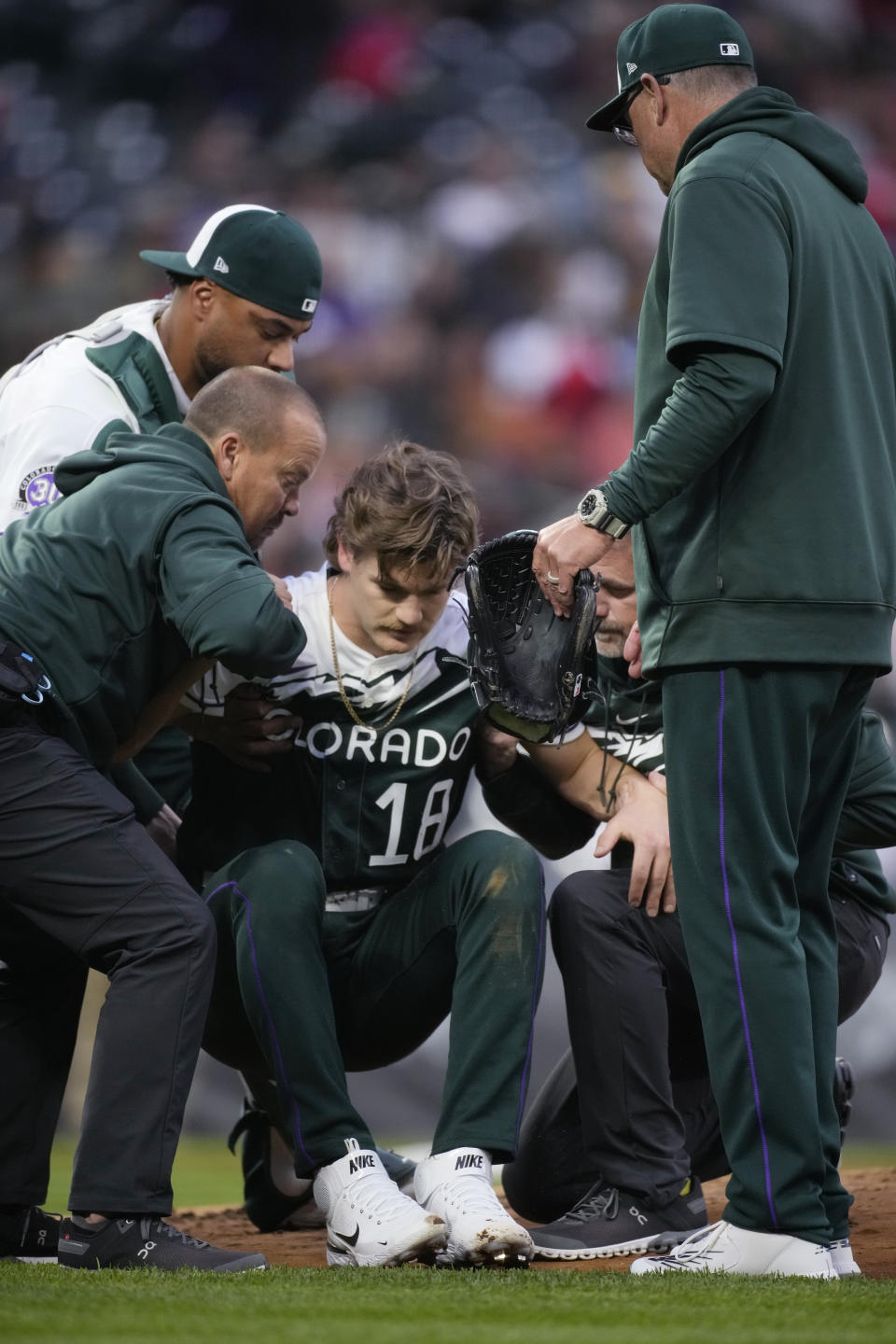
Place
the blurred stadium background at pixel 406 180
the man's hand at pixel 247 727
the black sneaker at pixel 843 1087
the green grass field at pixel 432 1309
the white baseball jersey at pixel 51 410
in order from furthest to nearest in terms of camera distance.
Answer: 1. the blurred stadium background at pixel 406 180
2. the white baseball jersey at pixel 51 410
3. the black sneaker at pixel 843 1087
4. the man's hand at pixel 247 727
5. the green grass field at pixel 432 1309

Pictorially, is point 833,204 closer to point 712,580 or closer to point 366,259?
point 712,580

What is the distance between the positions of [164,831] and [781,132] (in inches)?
76.7

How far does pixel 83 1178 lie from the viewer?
2.47 metres

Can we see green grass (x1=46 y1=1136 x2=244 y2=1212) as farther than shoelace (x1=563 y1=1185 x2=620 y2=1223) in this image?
Yes

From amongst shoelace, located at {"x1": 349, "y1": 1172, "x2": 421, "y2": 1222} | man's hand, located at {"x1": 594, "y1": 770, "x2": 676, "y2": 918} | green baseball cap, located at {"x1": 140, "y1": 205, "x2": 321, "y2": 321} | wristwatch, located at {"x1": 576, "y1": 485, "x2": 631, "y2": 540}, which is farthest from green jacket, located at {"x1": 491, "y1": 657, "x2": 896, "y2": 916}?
green baseball cap, located at {"x1": 140, "y1": 205, "x2": 321, "y2": 321}

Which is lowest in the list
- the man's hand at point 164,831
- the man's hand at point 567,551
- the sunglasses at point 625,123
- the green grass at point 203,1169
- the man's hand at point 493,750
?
the green grass at point 203,1169

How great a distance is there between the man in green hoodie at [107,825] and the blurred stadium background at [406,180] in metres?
4.51

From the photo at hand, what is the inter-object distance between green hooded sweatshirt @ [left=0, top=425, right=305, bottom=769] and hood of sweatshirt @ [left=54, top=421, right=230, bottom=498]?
0.01m

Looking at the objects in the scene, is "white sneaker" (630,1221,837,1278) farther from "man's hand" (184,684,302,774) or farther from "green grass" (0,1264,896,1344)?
"man's hand" (184,684,302,774)

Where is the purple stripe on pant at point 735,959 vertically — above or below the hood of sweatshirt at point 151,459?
below

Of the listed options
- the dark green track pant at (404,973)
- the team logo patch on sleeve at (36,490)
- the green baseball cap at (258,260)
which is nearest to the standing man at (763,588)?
the dark green track pant at (404,973)

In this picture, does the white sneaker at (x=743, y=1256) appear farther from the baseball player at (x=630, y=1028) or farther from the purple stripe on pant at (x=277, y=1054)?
the purple stripe on pant at (x=277, y=1054)

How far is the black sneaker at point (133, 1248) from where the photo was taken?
2459 mm

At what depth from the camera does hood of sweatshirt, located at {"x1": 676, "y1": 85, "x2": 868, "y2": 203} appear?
2.62 metres
